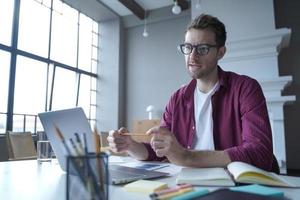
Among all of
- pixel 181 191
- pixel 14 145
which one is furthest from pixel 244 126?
pixel 14 145

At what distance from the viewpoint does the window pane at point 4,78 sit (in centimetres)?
420

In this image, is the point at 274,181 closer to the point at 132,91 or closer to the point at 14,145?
the point at 14,145

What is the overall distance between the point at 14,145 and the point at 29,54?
2040 millimetres

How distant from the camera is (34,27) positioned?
16.3 ft

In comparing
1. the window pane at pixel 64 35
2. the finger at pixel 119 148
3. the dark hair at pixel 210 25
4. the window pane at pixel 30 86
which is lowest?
the finger at pixel 119 148

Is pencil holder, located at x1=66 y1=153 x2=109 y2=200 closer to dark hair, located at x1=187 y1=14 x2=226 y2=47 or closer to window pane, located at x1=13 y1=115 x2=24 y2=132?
dark hair, located at x1=187 y1=14 x2=226 y2=47

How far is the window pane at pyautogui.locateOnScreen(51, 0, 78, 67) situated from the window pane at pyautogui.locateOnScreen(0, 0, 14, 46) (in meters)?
0.97

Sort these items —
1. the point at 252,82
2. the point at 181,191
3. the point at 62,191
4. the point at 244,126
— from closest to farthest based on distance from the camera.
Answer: the point at 181,191, the point at 62,191, the point at 244,126, the point at 252,82

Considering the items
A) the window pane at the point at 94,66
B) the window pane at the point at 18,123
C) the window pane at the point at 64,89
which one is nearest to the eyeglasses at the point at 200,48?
the window pane at the point at 18,123

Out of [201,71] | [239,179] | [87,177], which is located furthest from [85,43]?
[87,177]

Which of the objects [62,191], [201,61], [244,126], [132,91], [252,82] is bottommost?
[62,191]

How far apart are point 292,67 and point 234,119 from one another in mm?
4107

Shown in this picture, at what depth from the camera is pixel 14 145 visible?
11.0ft

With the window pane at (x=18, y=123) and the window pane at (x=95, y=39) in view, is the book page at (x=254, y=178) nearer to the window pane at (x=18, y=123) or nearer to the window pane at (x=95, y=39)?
the window pane at (x=18, y=123)
